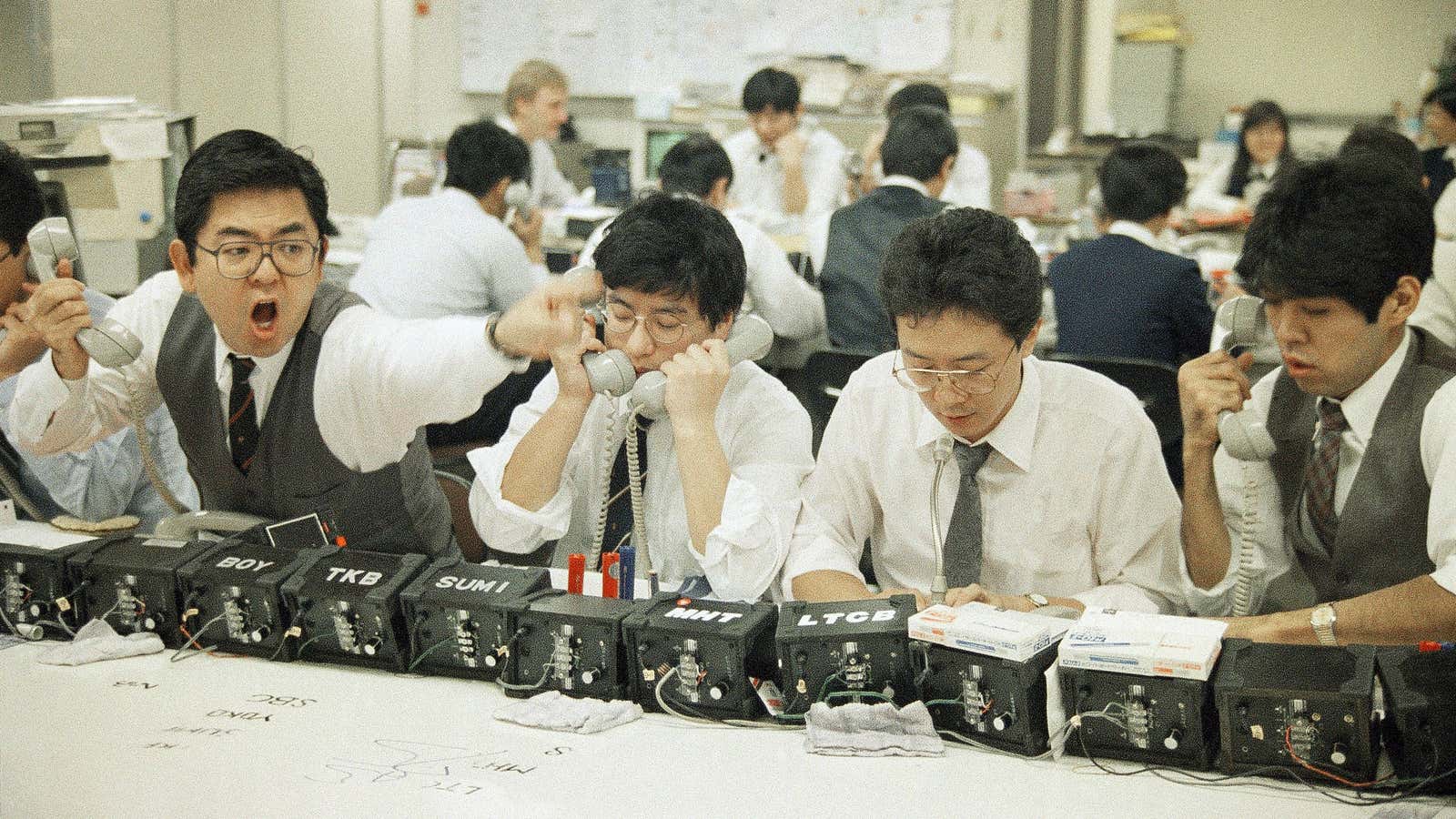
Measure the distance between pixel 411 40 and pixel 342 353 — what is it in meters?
6.28

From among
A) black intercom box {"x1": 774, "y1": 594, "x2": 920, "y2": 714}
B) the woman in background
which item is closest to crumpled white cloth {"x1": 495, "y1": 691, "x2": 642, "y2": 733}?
black intercom box {"x1": 774, "y1": 594, "x2": 920, "y2": 714}

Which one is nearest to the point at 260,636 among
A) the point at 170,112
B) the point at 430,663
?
the point at 430,663

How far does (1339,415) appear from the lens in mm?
2016

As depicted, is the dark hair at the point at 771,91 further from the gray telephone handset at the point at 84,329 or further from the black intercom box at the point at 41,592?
the black intercom box at the point at 41,592

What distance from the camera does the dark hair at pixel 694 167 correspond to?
4.48 metres

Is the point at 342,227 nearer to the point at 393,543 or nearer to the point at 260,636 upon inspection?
the point at 393,543

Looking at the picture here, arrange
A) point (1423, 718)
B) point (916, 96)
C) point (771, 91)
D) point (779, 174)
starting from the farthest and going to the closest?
point (779, 174) → point (771, 91) → point (916, 96) → point (1423, 718)

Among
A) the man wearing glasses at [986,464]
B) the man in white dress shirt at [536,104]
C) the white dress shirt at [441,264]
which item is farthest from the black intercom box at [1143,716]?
the man in white dress shirt at [536,104]

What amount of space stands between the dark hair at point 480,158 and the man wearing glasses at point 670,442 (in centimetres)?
206

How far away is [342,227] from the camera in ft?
19.1

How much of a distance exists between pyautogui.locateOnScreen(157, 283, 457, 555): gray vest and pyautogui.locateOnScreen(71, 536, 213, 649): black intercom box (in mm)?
293

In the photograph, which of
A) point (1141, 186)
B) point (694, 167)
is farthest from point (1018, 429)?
point (694, 167)

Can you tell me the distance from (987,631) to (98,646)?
1273 mm

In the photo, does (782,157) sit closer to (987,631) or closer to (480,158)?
(480,158)
